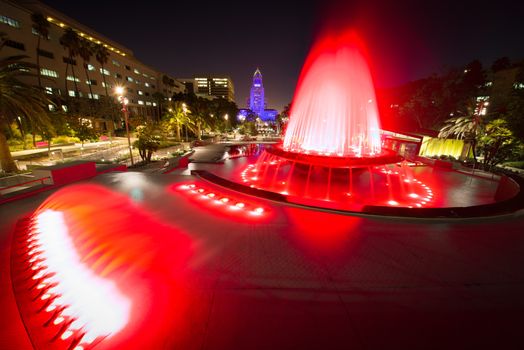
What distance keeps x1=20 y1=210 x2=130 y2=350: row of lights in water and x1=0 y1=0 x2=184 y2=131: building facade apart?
25.3 m

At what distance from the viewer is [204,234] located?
7.19 metres

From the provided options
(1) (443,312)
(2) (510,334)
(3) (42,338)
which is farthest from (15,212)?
(2) (510,334)

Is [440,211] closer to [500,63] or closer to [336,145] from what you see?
[336,145]

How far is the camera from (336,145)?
16.6 meters

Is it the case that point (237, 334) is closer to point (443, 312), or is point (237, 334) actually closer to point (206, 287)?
point (206, 287)

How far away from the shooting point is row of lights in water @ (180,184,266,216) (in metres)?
9.01

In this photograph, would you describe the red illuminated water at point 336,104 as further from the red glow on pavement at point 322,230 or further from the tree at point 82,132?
the tree at point 82,132

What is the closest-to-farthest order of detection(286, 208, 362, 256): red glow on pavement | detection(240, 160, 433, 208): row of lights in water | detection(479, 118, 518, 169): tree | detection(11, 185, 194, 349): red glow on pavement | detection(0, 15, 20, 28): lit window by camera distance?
detection(11, 185, 194, 349): red glow on pavement → detection(286, 208, 362, 256): red glow on pavement → detection(240, 160, 433, 208): row of lights in water → detection(479, 118, 518, 169): tree → detection(0, 15, 20, 28): lit window

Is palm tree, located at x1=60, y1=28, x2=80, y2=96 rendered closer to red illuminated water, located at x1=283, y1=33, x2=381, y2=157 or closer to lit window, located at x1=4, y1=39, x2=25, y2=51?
lit window, located at x1=4, y1=39, x2=25, y2=51

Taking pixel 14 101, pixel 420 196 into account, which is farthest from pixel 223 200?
pixel 14 101

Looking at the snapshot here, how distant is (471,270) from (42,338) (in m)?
9.31

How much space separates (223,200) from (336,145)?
10.5 m

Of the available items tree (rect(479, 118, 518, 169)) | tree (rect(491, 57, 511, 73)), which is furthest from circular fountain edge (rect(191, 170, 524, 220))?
tree (rect(491, 57, 511, 73))

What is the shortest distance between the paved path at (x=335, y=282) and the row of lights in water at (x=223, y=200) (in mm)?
714
